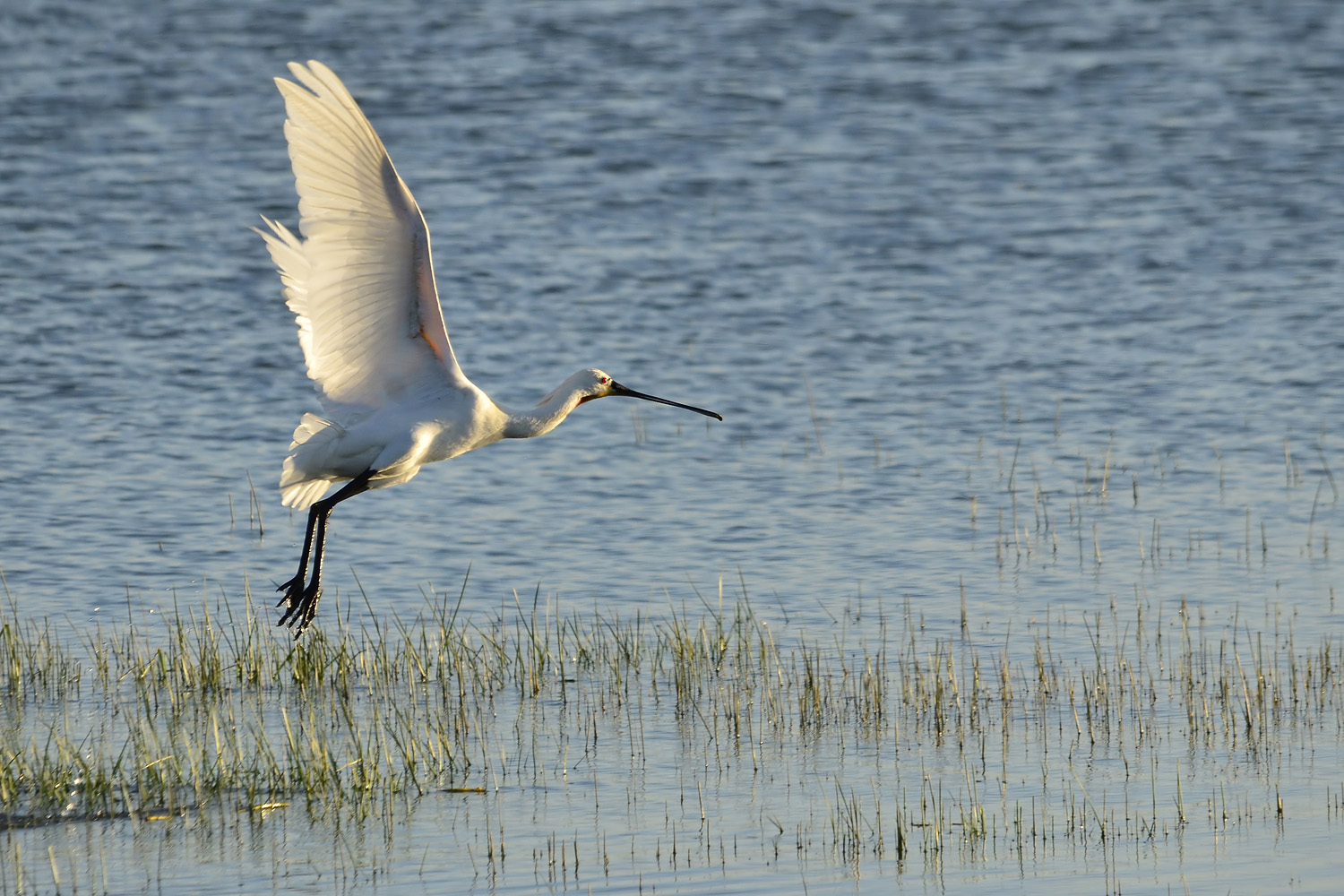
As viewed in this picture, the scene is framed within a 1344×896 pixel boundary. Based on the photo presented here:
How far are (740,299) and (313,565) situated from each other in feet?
37.4

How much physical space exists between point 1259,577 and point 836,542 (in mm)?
2811

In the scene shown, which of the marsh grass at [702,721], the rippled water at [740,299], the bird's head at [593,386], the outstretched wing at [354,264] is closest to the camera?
the marsh grass at [702,721]

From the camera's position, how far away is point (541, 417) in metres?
11.4

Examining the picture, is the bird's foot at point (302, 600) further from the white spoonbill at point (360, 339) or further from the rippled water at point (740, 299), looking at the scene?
the rippled water at point (740, 299)

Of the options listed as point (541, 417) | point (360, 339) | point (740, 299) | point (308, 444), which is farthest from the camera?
point (740, 299)

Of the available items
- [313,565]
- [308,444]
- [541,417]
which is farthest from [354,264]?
[313,565]

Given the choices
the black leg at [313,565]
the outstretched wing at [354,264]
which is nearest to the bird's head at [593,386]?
the outstretched wing at [354,264]

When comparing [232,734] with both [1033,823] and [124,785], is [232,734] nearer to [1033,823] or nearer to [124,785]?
[124,785]

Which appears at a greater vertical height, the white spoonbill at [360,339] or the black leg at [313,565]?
the white spoonbill at [360,339]

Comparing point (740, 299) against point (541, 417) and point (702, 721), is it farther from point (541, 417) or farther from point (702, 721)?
point (702, 721)

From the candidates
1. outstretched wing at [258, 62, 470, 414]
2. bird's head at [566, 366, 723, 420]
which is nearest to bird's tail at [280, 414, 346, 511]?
outstretched wing at [258, 62, 470, 414]

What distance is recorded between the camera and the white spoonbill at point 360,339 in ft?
32.4

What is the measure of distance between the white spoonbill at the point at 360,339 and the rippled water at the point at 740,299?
1.74 metres

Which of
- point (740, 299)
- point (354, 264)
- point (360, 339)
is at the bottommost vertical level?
point (740, 299)
